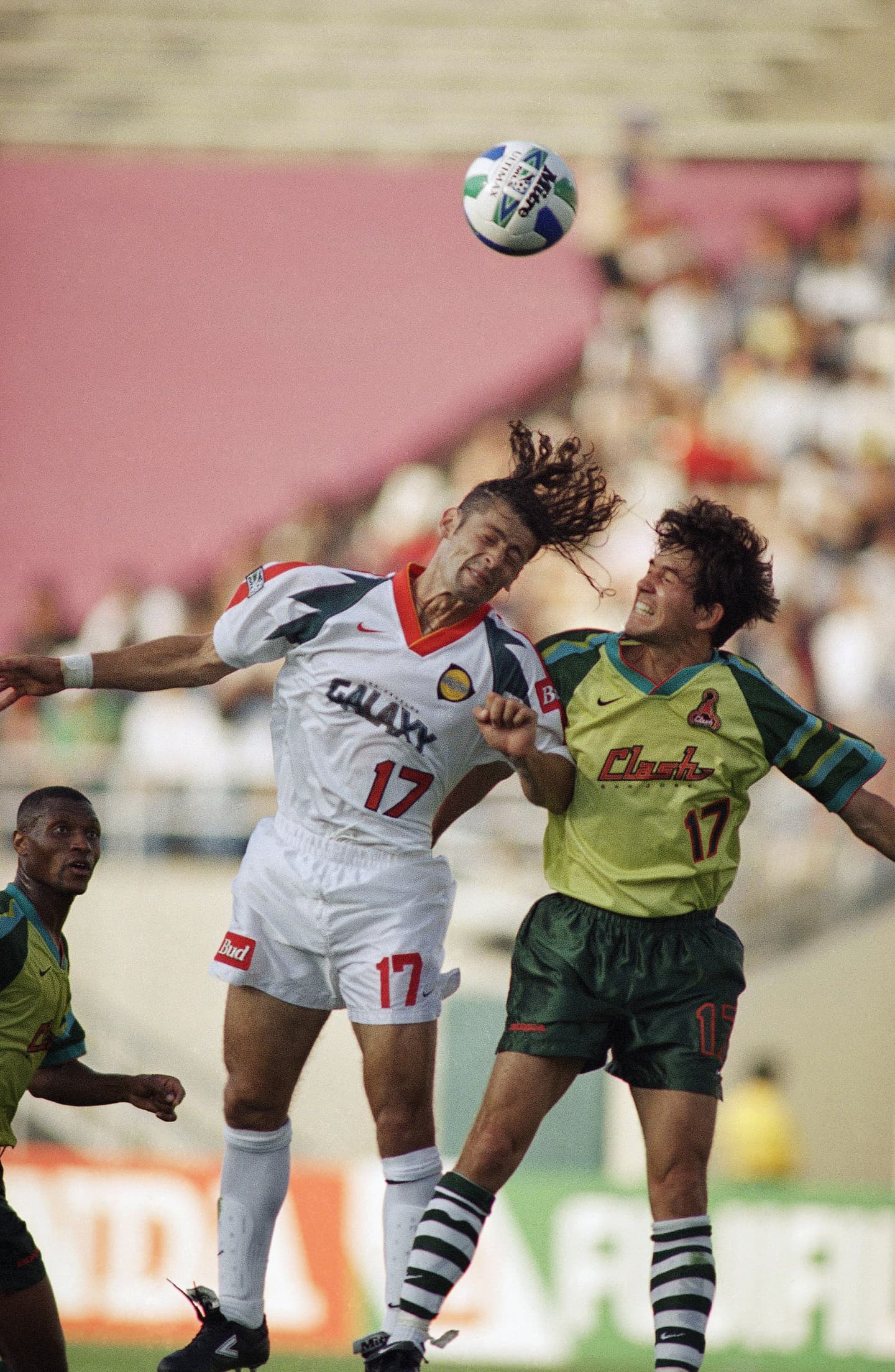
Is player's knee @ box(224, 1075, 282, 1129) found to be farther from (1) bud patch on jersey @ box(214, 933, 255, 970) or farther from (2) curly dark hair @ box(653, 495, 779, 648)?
(2) curly dark hair @ box(653, 495, 779, 648)

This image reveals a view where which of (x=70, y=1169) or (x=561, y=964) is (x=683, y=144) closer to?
(x=70, y=1169)

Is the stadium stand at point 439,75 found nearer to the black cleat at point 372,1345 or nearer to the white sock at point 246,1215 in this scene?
the white sock at point 246,1215

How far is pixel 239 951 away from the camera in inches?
167

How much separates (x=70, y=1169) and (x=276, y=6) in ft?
31.5

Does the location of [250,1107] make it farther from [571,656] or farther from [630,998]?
[571,656]

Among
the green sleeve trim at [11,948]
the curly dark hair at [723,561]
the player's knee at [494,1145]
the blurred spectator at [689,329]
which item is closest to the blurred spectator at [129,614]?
the blurred spectator at [689,329]

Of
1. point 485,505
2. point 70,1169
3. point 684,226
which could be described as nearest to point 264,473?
point 684,226

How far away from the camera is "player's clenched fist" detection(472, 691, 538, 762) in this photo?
3934mm

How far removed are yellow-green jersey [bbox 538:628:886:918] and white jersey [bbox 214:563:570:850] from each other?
149 millimetres

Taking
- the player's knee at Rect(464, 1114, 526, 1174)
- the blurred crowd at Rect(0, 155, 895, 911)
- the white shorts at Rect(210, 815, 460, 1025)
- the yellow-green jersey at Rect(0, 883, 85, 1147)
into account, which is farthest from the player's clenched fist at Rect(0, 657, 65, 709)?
the blurred crowd at Rect(0, 155, 895, 911)

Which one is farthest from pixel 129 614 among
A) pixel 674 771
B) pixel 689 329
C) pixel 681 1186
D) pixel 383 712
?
pixel 681 1186

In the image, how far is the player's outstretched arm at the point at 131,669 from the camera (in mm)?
4195

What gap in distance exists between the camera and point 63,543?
13461 millimetres

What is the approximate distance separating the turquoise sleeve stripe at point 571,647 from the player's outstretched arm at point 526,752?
280 millimetres
